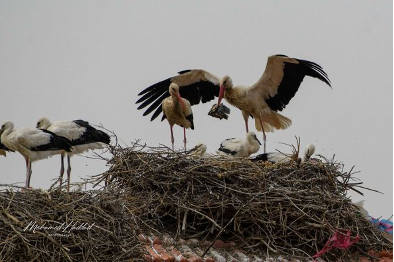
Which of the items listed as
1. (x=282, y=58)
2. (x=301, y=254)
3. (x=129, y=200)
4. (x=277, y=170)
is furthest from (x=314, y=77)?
(x=129, y=200)

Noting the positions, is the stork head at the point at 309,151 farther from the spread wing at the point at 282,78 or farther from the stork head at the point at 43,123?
the stork head at the point at 43,123

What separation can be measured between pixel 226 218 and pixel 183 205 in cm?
45

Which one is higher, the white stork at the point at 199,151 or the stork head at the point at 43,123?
the white stork at the point at 199,151

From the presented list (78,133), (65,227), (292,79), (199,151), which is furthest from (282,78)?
(65,227)

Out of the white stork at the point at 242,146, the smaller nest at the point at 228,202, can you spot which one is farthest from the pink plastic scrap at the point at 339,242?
the white stork at the point at 242,146

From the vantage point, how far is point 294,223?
8203 mm

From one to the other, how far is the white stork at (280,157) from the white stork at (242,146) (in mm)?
244

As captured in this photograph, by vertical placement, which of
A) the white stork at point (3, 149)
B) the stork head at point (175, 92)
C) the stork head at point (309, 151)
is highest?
the stork head at point (175, 92)

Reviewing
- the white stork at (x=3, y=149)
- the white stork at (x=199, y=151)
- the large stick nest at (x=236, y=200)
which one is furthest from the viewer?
the white stork at (x=3, y=149)

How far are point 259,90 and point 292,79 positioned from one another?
15.7 inches

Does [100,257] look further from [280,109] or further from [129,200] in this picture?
[280,109]

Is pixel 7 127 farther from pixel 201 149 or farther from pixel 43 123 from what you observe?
pixel 201 149

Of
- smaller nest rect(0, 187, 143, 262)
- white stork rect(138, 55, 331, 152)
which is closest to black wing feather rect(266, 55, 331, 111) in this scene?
white stork rect(138, 55, 331, 152)

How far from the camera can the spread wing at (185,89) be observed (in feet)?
36.1
